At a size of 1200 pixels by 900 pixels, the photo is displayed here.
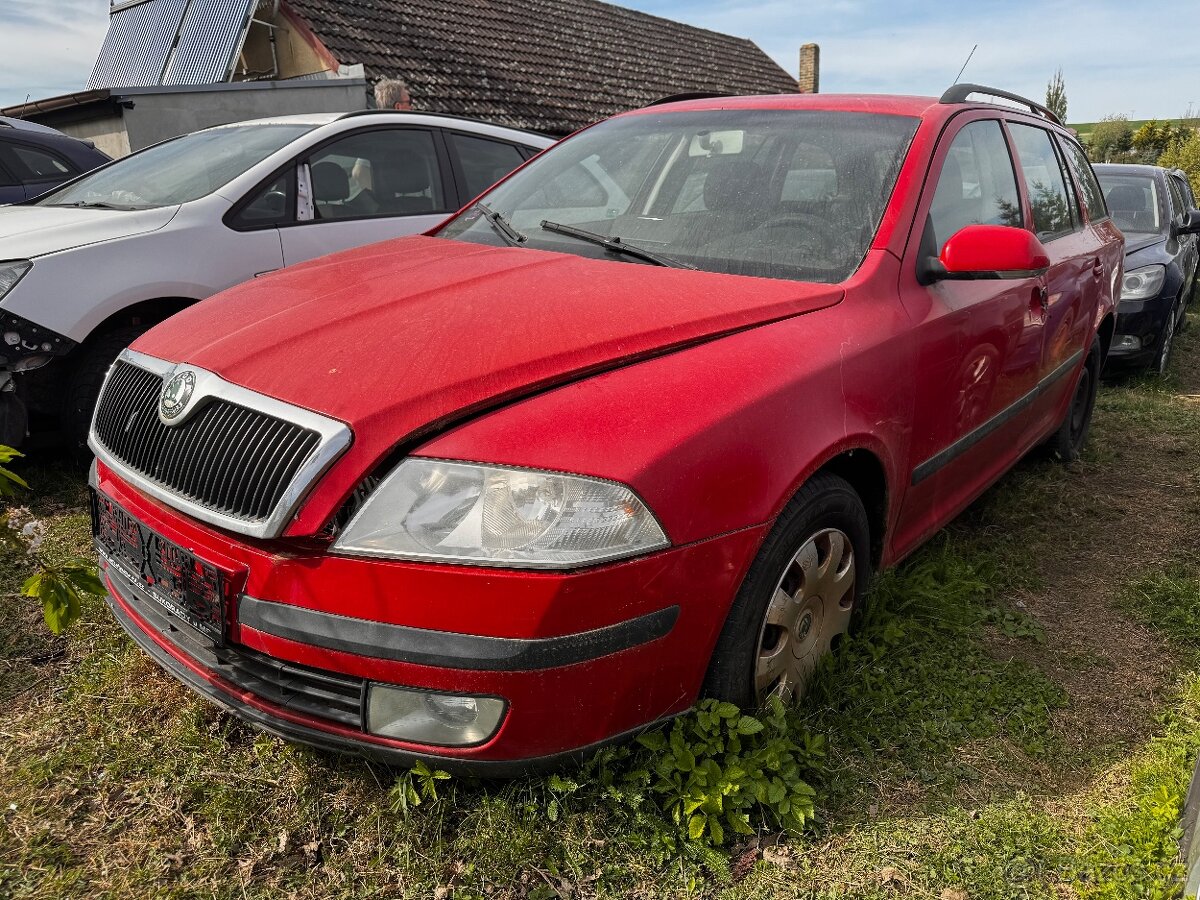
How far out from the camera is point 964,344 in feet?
9.13

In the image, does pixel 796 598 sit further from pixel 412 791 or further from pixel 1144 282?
pixel 1144 282

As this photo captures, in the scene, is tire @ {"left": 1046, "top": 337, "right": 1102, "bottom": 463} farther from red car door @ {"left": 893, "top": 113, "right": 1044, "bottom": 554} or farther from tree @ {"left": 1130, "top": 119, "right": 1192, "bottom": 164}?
tree @ {"left": 1130, "top": 119, "right": 1192, "bottom": 164}

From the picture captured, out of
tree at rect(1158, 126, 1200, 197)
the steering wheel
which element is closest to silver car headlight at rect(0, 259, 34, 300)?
the steering wheel

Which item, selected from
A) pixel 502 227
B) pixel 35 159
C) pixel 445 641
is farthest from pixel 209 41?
pixel 445 641

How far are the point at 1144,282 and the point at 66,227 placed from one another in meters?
6.98

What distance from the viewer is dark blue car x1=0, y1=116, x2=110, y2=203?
21.6 ft

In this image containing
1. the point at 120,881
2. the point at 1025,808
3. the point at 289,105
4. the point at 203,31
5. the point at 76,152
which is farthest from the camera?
the point at 203,31

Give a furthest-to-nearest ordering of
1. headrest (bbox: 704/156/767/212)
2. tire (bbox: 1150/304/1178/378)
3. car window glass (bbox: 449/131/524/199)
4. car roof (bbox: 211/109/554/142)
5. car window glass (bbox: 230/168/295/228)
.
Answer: tire (bbox: 1150/304/1178/378) < car window glass (bbox: 449/131/524/199) < car roof (bbox: 211/109/554/142) < car window glass (bbox: 230/168/295/228) < headrest (bbox: 704/156/767/212)

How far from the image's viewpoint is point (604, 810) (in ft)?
6.46

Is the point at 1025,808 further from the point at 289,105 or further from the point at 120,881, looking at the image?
the point at 289,105

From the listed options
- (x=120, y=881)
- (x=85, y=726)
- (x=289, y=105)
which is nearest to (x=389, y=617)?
(x=120, y=881)

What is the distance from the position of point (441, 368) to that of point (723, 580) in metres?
0.74

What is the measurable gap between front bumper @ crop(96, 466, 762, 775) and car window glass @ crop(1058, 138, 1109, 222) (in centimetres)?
351

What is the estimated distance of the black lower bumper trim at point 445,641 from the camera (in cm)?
167
